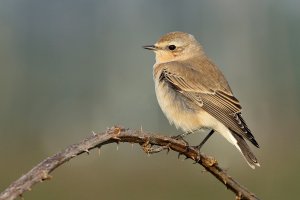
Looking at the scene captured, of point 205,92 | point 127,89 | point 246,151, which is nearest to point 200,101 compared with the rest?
point 205,92

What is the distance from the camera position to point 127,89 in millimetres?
27609

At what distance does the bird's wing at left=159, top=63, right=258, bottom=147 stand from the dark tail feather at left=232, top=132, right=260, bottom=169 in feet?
0.57

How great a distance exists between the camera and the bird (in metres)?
5.78

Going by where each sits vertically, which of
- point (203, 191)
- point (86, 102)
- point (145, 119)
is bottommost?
point (203, 191)

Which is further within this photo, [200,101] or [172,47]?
[172,47]

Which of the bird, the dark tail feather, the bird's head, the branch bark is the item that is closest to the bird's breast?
the bird

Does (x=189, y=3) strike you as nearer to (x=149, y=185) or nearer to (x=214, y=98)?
A: (x=149, y=185)

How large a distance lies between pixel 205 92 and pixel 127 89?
2138 cm

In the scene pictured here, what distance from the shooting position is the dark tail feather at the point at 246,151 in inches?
213

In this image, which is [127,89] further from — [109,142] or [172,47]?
[109,142]

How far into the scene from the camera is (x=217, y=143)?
1712 cm

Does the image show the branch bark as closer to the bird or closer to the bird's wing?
the bird

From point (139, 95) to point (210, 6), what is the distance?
614 inches

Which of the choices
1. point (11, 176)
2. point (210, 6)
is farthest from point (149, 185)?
point (210, 6)
